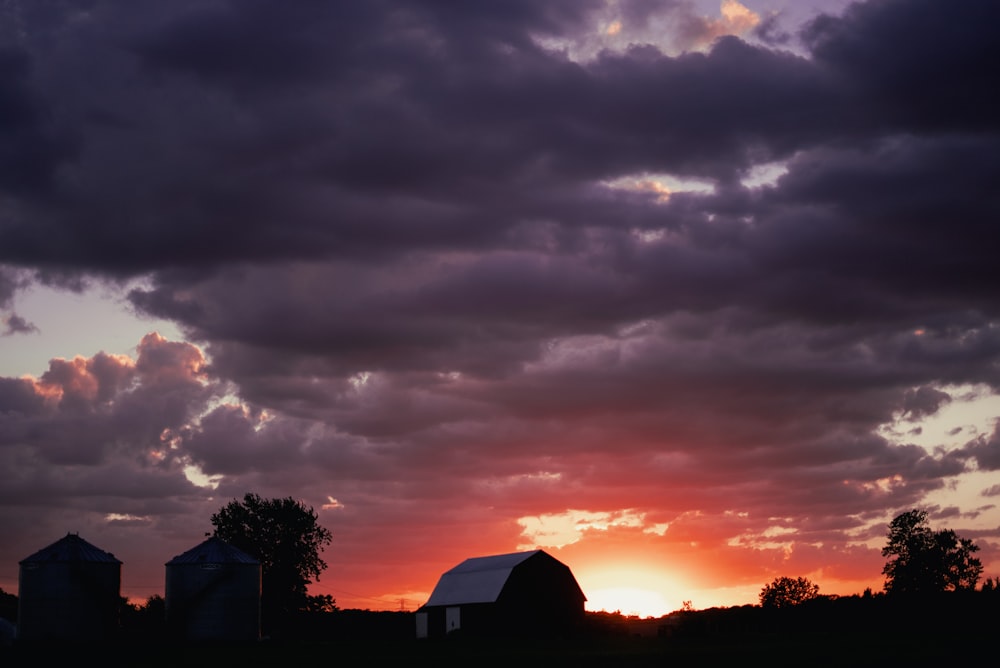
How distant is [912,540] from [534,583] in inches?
2547

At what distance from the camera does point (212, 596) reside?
90.3 meters

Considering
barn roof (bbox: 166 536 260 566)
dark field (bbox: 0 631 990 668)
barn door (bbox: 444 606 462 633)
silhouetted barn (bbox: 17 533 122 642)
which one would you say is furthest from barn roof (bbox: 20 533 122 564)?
barn door (bbox: 444 606 462 633)

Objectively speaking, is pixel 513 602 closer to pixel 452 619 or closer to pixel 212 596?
pixel 452 619

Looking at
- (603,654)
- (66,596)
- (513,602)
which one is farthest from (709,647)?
(66,596)

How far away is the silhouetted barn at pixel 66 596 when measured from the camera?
85.6 meters

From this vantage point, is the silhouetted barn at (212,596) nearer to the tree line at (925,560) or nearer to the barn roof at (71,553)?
the barn roof at (71,553)

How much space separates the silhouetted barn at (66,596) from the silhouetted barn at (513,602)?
Answer: 31.3 metres

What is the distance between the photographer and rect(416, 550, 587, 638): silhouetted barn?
100m

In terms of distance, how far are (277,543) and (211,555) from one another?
4203 cm

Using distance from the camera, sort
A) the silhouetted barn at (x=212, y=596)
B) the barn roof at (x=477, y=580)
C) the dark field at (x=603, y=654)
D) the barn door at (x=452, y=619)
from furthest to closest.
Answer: the barn door at (x=452, y=619), the barn roof at (x=477, y=580), the silhouetted barn at (x=212, y=596), the dark field at (x=603, y=654)

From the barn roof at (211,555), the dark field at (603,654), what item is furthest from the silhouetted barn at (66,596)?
the dark field at (603,654)

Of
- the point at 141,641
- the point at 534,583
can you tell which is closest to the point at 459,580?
the point at 534,583

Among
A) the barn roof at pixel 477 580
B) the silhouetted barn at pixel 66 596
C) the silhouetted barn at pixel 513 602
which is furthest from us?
the barn roof at pixel 477 580

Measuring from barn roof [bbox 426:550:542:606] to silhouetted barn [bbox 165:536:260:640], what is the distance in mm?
21184
